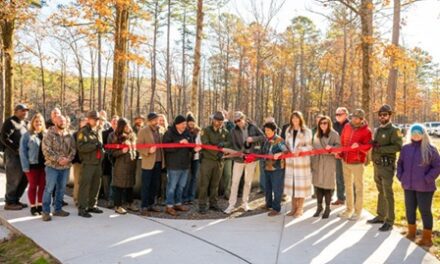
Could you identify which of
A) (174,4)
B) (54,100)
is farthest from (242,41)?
(54,100)

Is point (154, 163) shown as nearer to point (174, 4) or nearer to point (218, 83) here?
point (174, 4)

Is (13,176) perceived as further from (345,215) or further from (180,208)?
(345,215)

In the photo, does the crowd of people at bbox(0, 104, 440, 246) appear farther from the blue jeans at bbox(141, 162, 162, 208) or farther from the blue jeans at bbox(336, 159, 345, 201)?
the blue jeans at bbox(336, 159, 345, 201)

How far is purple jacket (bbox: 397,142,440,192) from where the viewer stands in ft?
17.1

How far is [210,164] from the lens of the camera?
7195 mm

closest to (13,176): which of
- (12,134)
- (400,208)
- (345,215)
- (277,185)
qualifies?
(12,134)

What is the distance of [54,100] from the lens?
61812 mm

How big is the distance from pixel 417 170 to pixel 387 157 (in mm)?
752

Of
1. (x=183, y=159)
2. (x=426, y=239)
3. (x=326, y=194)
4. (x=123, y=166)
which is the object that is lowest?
(x=426, y=239)

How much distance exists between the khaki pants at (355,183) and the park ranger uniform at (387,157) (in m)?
0.40

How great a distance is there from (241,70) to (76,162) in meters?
35.0

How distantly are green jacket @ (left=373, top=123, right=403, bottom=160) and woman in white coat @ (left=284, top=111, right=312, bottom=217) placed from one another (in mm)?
1121

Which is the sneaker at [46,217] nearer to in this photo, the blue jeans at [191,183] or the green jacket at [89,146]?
A: the green jacket at [89,146]

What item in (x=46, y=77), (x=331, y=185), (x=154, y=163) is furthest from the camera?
(x=46, y=77)
